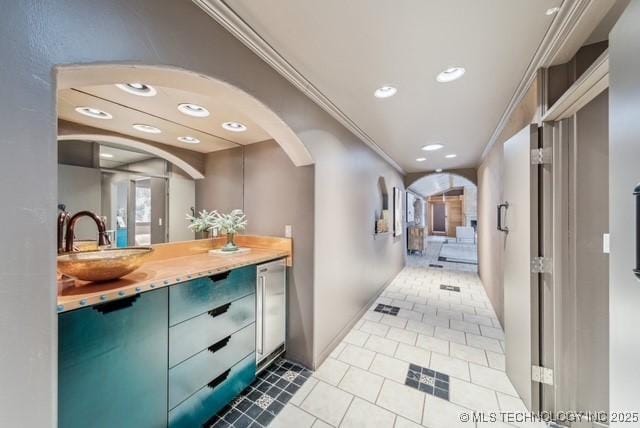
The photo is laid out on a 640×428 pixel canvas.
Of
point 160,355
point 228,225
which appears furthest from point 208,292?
point 228,225

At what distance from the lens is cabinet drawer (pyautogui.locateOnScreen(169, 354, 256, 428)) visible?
1.27 metres

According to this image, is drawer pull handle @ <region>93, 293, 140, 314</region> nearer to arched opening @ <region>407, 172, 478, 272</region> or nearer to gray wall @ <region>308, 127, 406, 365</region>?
gray wall @ <region>308, 127, 406, 365</region>

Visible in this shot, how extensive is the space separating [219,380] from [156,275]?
2.72 feet

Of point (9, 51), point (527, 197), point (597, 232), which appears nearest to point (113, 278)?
point (9, 51)

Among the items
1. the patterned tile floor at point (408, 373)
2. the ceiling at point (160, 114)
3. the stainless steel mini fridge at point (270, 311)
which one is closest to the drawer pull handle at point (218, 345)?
the stainless steel mini fridge at point (270, 311)

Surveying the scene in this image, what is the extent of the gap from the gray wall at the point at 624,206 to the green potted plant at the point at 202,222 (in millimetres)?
2432

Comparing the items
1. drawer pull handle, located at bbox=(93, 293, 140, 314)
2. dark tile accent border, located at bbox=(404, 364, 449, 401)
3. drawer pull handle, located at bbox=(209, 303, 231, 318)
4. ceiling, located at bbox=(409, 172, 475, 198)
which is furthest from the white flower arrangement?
ceiling, located at bbox=(409, 172, 475, 198)

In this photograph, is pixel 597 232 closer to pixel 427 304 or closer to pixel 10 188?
pixel 427 304

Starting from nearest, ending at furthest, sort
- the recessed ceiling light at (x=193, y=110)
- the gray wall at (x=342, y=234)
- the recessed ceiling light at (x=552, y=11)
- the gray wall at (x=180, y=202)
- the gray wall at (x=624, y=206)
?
the gray wall at (x=624, y=206) < the recessed ceiling light at (x=552, y=11) < the recessed ceiling light at (x=193, y=110) < the gray wall at (x=180, y=202) < the gray wall at (x=342, y=234)

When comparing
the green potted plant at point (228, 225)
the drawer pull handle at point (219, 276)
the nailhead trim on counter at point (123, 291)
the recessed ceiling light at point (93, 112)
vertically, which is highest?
the recessed ceiling light at point (93, 112)

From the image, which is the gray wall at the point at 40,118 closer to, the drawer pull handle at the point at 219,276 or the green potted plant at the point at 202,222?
the drawer pull handle at the point at 219,276

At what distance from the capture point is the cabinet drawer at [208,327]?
1256mm

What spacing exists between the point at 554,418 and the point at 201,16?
10.2ft

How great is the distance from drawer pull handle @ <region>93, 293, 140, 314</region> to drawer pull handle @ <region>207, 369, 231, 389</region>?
2.55 ft
